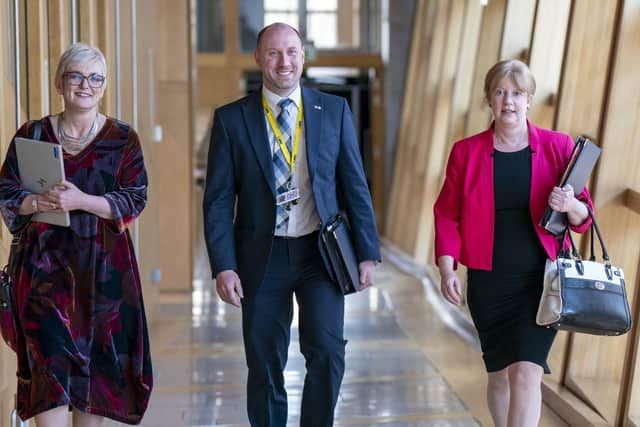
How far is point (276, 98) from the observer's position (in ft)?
11.8

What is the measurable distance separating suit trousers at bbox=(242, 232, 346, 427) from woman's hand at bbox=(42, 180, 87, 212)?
2.56ft

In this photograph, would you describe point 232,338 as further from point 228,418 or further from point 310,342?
point 310,342

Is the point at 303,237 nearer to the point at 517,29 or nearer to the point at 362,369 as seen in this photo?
the point at 362,369

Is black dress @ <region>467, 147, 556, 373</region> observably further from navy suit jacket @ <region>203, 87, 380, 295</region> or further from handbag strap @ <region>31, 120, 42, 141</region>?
handbag strap @ <region>31, 120, 42, 141</region>

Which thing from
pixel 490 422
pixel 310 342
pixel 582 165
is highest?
pixel 582 165

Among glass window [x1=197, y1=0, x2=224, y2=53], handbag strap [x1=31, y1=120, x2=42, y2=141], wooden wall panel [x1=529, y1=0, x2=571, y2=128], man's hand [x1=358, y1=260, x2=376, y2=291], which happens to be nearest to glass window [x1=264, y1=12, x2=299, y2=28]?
glass window [x1=197, y1=0, x2=224, y2=53]

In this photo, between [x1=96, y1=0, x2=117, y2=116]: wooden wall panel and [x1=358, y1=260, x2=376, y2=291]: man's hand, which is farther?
[x1=96, y1=0, x2=117, y2=116]: wooden wall panel

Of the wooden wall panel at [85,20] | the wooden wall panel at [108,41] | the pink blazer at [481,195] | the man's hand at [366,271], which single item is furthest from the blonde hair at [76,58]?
the wooden wall panel at [108,41]

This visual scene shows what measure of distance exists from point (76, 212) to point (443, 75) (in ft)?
25.6

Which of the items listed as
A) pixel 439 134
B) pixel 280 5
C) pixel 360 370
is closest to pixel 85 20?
pixel 360 370

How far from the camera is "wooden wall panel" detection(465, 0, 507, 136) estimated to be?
7.97m

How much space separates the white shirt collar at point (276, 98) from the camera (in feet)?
11.8

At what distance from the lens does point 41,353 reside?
319cm

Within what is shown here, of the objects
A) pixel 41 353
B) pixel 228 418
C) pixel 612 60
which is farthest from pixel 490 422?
pixel 41 353
